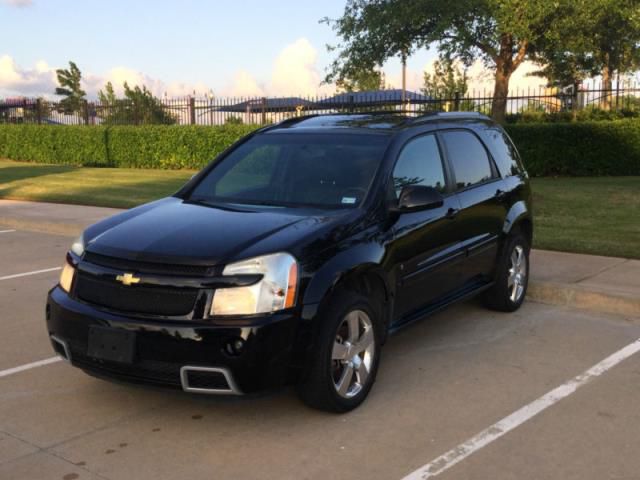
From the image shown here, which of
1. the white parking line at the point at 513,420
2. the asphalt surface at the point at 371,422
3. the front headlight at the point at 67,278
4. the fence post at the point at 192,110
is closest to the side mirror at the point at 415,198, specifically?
the asphalt surface at the point at 371,422

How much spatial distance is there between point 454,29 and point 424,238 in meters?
10.9

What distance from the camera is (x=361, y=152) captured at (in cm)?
519

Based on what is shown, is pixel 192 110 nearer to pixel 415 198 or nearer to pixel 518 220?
pixel 518 220

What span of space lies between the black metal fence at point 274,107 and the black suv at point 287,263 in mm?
9721

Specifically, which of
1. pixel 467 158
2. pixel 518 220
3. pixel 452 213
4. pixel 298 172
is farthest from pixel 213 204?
pixel 518 220

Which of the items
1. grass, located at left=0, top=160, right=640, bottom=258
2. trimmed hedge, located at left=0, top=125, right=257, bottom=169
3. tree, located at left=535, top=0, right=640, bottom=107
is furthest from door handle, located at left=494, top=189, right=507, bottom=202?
trimmed hedge, located at left=0, top=125, right=257, bottom=169

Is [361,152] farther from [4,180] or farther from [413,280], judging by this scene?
[4,180]

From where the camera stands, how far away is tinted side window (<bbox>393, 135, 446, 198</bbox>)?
5.14 meters

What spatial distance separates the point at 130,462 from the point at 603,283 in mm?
4876

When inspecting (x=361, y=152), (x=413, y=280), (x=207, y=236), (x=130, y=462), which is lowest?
(x=130, y=462)

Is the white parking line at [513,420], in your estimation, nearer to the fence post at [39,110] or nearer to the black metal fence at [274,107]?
the black metal fence at [274,107]

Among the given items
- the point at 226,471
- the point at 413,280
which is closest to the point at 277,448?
the point at 226,471

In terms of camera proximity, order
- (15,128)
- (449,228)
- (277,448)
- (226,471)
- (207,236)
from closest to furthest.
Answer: (226,471)
(277,448)
(207,236)
(449,228)
(15,128)

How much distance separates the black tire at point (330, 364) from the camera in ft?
13.5
